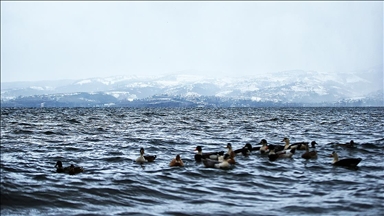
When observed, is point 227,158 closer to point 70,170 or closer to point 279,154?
point 279,154

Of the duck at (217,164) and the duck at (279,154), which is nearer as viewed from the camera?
the duck at (217,164)

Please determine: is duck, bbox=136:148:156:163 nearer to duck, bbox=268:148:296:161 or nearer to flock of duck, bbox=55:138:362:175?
flock of duck, bbox=55:138:362:175

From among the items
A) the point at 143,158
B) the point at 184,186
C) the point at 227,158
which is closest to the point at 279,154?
the point at 227,158

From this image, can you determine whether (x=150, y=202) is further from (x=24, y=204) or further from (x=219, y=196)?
(x=24, y=204)

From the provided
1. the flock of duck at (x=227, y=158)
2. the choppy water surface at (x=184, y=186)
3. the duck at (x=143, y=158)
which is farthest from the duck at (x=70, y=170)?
the duck at (x=143, y=158)

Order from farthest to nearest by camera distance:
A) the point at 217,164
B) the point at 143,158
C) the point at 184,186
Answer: the point at 143,158 → the point at 217,164 → the point at 184,186

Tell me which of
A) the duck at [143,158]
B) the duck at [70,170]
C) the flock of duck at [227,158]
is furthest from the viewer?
the duck at [143,158]

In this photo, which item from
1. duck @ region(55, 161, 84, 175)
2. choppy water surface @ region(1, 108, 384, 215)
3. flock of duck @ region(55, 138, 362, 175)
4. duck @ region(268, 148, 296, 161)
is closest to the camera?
choppy water surface @ region(1, 108, 384, 215)

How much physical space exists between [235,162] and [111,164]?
257 inches

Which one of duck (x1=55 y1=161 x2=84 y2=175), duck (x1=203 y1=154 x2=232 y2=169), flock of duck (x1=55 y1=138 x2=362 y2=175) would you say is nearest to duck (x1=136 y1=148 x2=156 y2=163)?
flock of duck (x1=55 y1=138 x2=362 y2=175)

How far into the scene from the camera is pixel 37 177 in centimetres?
1722

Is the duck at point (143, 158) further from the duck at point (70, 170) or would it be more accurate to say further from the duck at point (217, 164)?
the duck at point (70, 170)

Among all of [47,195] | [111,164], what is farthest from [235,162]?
[47,195]

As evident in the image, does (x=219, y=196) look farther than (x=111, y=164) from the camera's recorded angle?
No
